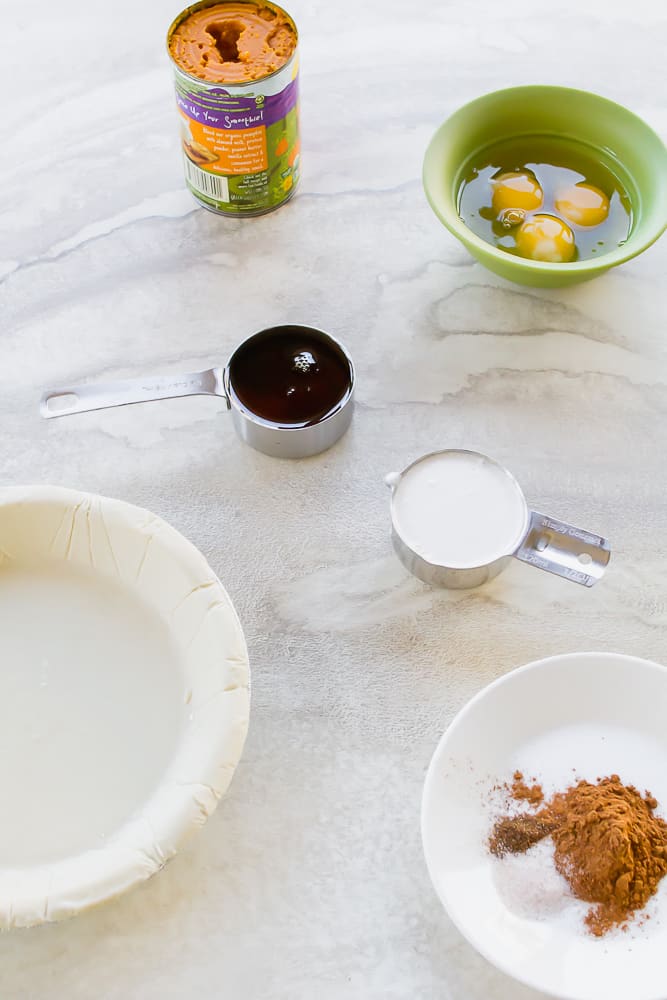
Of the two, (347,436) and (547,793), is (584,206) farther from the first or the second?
(547,793)

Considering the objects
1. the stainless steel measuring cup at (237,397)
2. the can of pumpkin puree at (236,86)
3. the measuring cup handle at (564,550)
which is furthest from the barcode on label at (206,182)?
the measuring cup handle at (564,550)

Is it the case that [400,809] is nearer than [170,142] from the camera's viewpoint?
Yes

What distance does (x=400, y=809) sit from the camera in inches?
37.2

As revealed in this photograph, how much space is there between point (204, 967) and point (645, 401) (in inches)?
30.7

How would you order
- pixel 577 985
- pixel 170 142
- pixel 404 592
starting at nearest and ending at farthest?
pixel 577 985 < pixel 404 592 < pixel 170 142

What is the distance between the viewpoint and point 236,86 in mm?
1028

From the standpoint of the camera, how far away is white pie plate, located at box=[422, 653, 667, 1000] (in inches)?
32.6

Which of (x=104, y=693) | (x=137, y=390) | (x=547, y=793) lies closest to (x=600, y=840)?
(x=547, y=793)

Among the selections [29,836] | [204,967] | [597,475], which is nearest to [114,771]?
[29,836]

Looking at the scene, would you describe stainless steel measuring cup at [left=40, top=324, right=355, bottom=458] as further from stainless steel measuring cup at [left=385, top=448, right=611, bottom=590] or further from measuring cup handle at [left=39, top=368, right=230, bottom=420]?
stainless steel measuring cup at [left=385, top=448, right=611, bottom=590]

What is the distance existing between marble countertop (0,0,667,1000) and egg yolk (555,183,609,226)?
88 mm

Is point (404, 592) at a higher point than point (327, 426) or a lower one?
lower

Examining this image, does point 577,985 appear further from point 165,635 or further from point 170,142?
point 170,142

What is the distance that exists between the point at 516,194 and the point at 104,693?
0.75 meters
